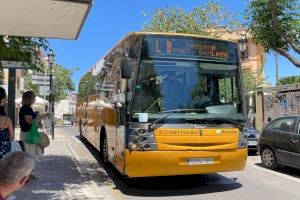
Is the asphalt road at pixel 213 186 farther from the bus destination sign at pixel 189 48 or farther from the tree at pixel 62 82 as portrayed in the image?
the tree at pixel 62 82

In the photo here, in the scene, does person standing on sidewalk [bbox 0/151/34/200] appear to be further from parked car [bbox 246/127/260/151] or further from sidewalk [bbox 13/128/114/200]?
parked car [bbox 246/127/260/151]

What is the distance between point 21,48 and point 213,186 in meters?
4.79

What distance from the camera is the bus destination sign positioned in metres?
9.44

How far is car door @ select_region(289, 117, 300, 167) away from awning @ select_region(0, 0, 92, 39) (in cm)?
659

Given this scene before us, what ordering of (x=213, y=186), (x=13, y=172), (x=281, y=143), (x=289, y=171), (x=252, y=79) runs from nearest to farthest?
1. (x=13, y=172)
2. (x=213, y=186)
3. (x=281, y=143)
4. (x=289, y=171)
5. (x=252, y=79)

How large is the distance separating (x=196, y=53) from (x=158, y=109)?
1435 mm

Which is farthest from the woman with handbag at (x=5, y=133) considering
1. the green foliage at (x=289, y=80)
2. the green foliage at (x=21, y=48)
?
the green foliage at (x=289, y=80)

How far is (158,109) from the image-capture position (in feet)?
30.0

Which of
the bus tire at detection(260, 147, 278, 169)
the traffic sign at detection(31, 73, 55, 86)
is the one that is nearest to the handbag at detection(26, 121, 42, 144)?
the bus tire at detection(260, 147, 278, 169)

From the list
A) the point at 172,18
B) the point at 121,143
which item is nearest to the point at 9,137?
the point at 121,143

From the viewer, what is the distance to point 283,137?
39.4 feet

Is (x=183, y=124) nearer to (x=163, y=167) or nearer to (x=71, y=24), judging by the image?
(x=163, y=167)

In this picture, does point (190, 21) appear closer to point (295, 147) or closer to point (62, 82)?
point (295, 147)

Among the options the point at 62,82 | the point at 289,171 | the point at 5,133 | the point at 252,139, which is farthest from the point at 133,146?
the point at 62,82
